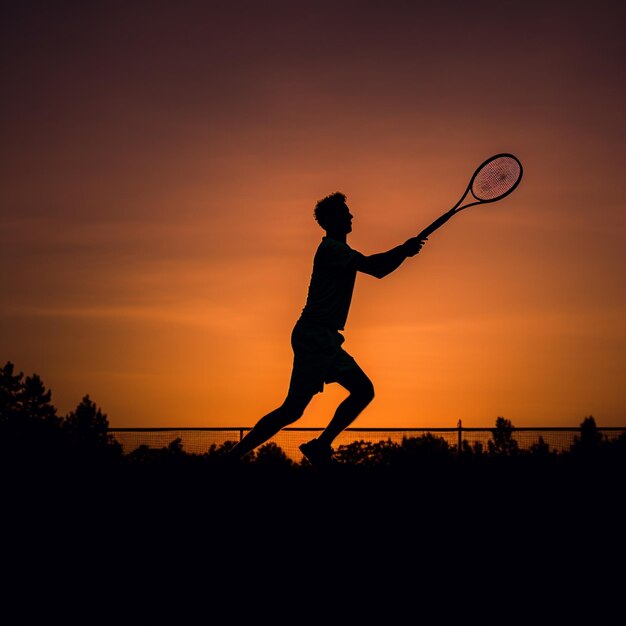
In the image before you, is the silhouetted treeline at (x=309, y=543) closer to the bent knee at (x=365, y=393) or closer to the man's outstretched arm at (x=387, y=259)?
the bent knee at (x=365, y=393)

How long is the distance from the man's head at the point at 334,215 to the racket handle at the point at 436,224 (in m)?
0.75

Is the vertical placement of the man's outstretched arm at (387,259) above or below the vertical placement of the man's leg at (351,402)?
above

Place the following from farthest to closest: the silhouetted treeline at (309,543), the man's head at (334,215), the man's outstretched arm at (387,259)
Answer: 1. the man's head at (334,215)
2. the man's outstretched arm at (387,259)
3. the silhouetted treeline at (309,543)

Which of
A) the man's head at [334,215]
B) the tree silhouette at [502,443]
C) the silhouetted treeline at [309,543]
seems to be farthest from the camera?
the tree silhouette at [502,443]

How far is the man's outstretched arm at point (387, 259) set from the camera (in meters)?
8.96

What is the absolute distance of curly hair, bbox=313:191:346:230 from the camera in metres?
9.42

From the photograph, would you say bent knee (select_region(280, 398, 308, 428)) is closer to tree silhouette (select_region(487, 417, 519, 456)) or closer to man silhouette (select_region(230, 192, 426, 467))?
man silhouette (select_region(230, 192, 426, 467))

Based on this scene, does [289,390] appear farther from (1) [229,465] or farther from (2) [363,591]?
(2) [363,591]

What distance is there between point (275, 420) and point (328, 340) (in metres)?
0.86

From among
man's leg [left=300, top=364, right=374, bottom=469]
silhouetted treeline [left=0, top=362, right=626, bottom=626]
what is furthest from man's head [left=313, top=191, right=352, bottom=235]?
silhouetted treeline [left=0, top=362, right=626, bottom=626]

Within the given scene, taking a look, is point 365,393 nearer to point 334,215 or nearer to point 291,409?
point 291,409

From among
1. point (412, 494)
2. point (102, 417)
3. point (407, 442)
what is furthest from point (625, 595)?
point (102, 417)

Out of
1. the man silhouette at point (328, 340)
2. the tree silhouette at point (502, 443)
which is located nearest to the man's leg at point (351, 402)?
the man silhouette at point (328, 340)

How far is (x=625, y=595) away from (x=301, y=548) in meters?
1.97
